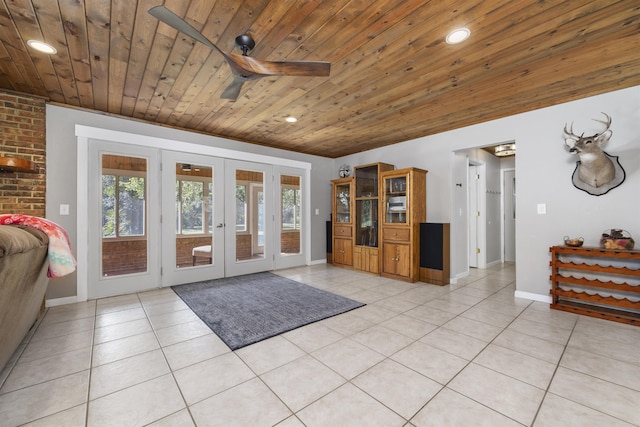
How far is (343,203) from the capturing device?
5.61m

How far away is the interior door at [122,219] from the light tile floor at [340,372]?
0.70m

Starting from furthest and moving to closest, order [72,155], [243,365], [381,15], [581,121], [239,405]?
[72,155]
[581,121]
[243,365]
[381,15]
[239,405]

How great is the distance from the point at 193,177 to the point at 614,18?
4769mm

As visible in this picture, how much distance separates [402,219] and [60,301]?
189 inches

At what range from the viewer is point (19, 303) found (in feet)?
6.00

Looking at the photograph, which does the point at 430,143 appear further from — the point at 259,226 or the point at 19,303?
the point at 19,303

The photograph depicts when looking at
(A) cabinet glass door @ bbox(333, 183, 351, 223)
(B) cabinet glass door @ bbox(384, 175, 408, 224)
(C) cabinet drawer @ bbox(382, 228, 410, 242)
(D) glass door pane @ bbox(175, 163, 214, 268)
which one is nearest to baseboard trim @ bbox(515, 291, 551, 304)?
(C) cabinet drawer @ bbox(382, 228, 410, 242)

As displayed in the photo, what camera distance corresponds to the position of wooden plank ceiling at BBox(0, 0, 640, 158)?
177 cm

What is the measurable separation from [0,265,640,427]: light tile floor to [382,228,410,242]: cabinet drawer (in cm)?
156

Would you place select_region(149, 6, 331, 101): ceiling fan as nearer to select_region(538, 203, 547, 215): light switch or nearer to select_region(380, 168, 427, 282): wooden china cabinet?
select_region(380, 168, 427, 282): wooden china cabinet

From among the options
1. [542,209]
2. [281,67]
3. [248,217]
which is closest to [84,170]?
[248,217]

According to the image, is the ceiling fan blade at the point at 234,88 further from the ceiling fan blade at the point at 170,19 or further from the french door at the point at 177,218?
the french door at the point at 177,218

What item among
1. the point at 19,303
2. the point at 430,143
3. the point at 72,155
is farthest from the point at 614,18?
the point at 72,155

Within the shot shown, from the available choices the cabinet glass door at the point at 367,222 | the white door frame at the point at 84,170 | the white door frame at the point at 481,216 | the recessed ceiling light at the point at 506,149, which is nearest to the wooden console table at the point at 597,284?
the white door frame at the point at 481,216
